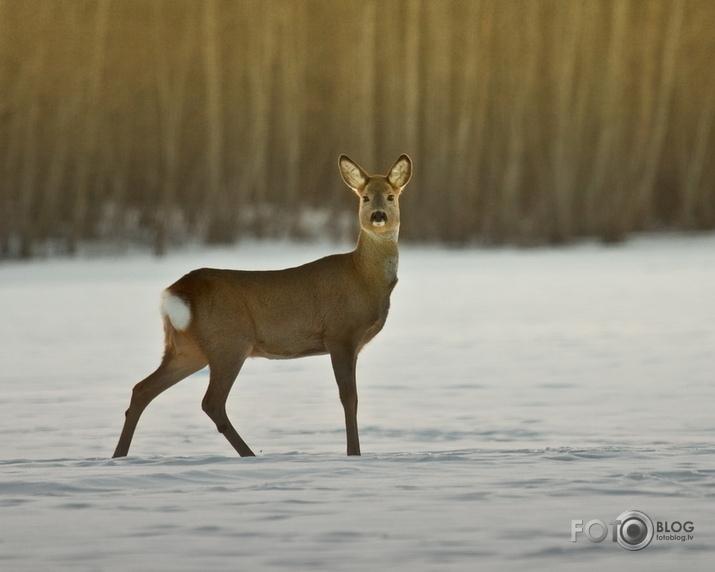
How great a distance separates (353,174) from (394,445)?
4.88 feet

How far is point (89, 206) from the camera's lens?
25875mm

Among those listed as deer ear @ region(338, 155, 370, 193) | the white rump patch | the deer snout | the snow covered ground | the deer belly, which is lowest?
the snow covered ground

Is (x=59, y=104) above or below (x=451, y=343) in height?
above

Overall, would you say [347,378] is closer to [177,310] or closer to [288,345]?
[288,345]

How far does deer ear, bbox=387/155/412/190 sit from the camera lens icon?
9.33ft

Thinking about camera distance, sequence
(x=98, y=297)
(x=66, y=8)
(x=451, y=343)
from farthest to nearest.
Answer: (x=66, y=8), (x=98, y=297), (x=451, y=343)

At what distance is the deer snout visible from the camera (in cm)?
712

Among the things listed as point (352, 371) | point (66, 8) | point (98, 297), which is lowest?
point (98, 297)

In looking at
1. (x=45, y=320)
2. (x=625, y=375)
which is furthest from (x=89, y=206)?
(x=625, y=375)

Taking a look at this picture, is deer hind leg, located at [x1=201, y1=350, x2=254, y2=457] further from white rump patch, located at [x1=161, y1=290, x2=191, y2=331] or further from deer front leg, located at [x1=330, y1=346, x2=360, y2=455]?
deer front leg, located at [x1=330, y1=346, x2=360, y2=455]

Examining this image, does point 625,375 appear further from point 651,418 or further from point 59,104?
point 59,104

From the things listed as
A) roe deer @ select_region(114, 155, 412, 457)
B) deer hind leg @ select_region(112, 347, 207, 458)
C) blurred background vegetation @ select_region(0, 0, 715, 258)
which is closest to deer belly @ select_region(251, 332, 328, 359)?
roe deer @ select_region(114, 155, 412, 457)

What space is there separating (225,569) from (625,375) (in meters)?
6.51

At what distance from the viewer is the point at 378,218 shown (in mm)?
7121
